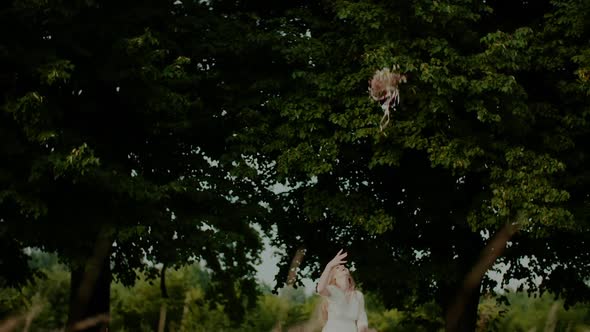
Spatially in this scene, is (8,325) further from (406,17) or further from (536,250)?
(536,250)

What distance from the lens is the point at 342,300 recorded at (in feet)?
29.8

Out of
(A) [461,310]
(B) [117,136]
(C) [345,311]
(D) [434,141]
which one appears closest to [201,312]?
(B) [117,136]

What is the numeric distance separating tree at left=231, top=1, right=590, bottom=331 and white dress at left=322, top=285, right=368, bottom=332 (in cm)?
701

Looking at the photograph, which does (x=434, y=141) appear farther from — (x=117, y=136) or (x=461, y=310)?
(x=117, y=136)

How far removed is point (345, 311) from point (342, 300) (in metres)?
0.12

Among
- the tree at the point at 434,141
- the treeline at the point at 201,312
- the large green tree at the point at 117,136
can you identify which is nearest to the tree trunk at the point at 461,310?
the tree at the point at 434,141

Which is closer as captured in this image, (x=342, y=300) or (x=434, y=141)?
(x=342, y=300)

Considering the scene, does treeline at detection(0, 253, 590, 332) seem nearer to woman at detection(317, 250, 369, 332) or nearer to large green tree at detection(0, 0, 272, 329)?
large green tree at detection(0, 0, 272, 329)

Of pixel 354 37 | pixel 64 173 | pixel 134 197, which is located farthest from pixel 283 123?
pixel 64 173

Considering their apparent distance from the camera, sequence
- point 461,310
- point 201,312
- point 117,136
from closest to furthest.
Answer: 1. point 117,136
2. point 461,310
3. point 201,312

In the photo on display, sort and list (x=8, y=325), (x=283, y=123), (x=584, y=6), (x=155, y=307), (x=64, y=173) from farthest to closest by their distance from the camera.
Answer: (x=155, y=307) < (x=283, y=123) < (x=584, y=6) < (x=64, y=173) < (x=8, y=325)

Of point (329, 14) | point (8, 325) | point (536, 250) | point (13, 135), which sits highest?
point (329, 14)

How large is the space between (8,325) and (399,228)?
704 inches

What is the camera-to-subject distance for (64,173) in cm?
1580
